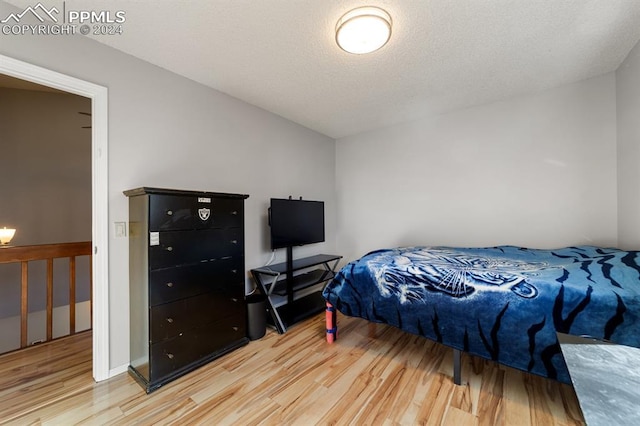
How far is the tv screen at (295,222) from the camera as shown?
2.82m

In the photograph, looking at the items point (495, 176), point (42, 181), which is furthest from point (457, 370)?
point (42, 181)

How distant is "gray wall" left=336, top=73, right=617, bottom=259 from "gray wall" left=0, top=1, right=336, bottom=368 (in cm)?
138

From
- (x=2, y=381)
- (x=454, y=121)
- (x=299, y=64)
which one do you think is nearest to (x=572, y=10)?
(x=454, y=121)

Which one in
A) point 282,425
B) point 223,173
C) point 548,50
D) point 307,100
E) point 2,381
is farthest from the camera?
point 307,100

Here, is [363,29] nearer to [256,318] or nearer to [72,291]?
[256,318]

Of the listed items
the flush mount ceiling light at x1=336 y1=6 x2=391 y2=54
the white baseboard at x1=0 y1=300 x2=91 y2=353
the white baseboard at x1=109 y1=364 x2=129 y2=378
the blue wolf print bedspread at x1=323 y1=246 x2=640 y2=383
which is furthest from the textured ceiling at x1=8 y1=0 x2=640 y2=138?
the white baseboard at x1=0 y1=300 x2=91 y2=353

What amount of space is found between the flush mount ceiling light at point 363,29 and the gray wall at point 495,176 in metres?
1.97

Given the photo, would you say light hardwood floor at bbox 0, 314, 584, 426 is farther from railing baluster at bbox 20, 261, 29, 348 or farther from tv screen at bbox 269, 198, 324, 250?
tv screen at bbox 269, 198, 324, 250

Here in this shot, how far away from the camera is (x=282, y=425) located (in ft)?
4.69

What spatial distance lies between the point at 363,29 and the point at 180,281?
219cm

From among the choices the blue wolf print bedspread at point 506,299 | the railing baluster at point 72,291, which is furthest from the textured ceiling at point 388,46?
the railing baluster at point 72,291

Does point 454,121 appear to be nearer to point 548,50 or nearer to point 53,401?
point 548,50

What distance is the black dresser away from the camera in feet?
5.79

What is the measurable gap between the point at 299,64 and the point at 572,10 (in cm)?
186
